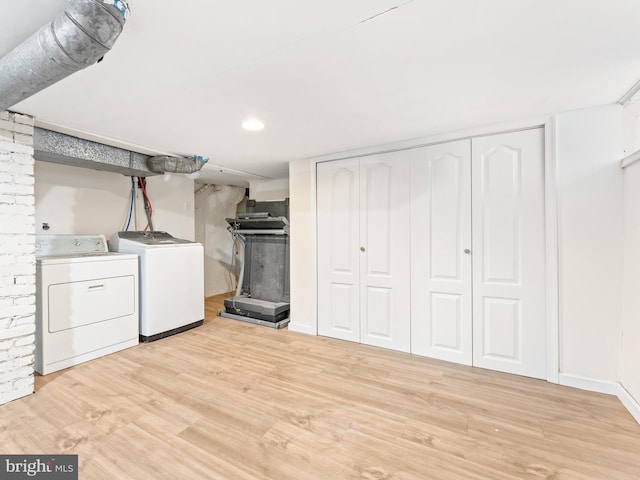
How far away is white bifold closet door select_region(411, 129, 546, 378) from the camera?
7.38ft

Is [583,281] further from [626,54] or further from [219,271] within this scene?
[219,271]

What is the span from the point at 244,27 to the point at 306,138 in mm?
1443

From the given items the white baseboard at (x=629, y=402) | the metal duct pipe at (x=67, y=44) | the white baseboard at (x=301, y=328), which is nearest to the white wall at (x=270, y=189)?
the white baseboard at (x=301, y=328)

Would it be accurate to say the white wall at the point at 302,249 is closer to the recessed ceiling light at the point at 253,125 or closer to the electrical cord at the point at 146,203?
the recessed ceiling light at the point at 253,125

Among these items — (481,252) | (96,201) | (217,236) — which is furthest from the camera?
(217,236)

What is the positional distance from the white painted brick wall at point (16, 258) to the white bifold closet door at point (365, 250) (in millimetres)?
2430

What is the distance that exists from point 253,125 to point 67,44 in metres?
1.32

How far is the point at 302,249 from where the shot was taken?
3418 mm

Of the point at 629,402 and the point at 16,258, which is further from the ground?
the point at 16,258

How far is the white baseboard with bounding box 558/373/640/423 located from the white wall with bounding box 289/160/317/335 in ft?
7.37

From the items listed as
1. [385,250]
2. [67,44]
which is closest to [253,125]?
[67,44]

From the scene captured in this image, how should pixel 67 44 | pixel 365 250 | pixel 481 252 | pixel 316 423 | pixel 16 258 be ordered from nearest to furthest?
pixel 67 44, pixel 316 423, pixel 16 258, pixel 481 252, pixel 365 250

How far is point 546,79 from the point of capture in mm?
1632

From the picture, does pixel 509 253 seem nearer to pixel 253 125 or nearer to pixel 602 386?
pixel 602 386
